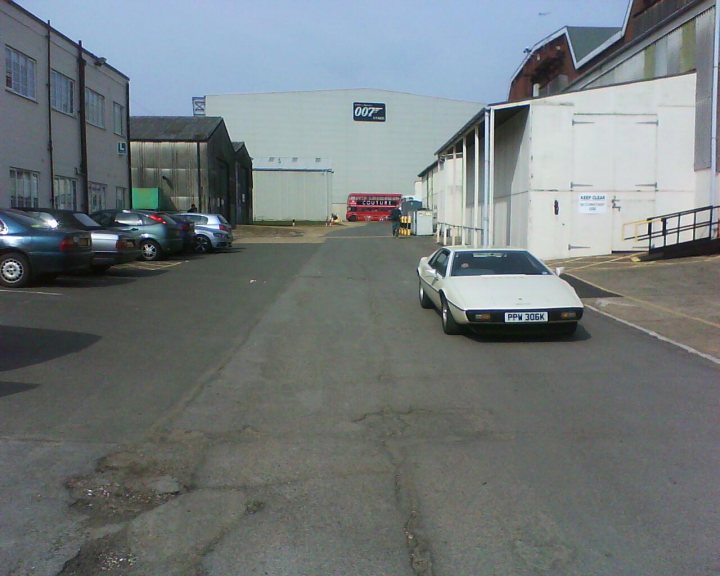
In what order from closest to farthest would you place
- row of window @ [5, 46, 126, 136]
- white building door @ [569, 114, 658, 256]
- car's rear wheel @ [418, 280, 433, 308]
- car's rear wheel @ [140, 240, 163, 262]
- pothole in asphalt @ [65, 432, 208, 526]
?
1. pothole in asphalt @ [65, 432, 208, 526]
2. car's rear wheel @ [418, 280, 433, 308]
3. row of window @ [5, 46, 126, 136]
4. white building door @ [569, 114, 658, 256]
5. car's rear wheel @ [140, 240, 163, 262]

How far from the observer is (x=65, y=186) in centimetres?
2372

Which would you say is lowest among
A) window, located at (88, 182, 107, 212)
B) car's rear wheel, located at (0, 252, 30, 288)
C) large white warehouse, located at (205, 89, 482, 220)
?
car's rear wheel, located at (0, 252, 30, 288)

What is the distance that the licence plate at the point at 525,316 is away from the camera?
9297 millimetres

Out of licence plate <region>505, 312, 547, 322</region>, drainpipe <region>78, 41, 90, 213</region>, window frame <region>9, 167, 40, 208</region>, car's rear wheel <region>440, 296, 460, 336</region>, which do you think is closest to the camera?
licence plate <region>505, 312, 547, 322</region>

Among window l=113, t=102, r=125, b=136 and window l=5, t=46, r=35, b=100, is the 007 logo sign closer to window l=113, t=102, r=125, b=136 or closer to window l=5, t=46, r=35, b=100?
window l=113, t=102, r=125, b=136

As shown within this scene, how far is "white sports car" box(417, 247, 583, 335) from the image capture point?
9328 mm

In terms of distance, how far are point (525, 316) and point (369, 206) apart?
240ft

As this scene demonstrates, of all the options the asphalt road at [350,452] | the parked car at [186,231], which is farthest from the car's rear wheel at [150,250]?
the asphalt road at [350,452]

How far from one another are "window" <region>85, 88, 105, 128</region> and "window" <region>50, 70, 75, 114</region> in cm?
108

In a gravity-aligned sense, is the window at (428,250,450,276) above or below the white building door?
below

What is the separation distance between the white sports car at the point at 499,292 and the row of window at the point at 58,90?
588 inches

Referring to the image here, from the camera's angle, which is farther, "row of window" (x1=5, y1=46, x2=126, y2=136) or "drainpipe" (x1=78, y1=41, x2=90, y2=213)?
"drainpipe" (x1=78, y1=41, x2=90, y2=213)

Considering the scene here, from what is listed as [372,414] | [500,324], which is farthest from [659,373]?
[372,414]

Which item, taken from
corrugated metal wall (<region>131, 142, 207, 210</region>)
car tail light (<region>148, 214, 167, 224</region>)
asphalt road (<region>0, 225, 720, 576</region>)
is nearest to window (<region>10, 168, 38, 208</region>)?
car tail light (<region>148, 214, 167, 224</region>)
